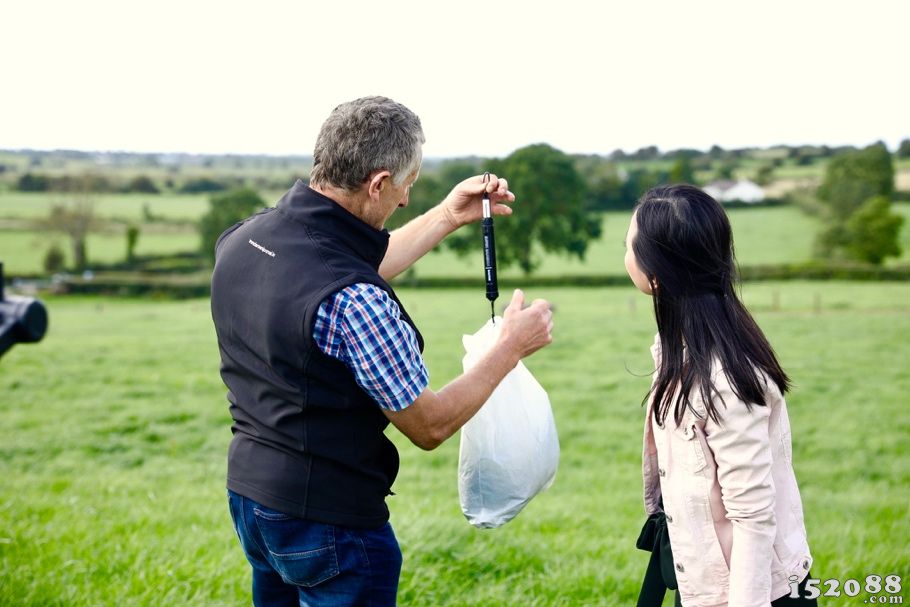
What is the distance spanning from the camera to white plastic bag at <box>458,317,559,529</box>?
2.85 m

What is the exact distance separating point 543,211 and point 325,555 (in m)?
39.4

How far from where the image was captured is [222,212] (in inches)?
1791

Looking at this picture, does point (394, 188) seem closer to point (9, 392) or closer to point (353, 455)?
point (353, 455)

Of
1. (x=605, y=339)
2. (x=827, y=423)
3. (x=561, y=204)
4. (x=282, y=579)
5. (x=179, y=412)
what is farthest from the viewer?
(x=561, y=204)

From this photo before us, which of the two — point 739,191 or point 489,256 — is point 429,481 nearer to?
point 489,256

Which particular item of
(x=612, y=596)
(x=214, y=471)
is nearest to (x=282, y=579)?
(x=612, y=596)

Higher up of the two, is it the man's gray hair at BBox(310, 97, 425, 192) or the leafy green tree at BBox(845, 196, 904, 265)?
the man's gray hair at BBox(310, 97, 425, 192)

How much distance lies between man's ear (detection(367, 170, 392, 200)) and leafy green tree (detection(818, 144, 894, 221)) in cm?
4529

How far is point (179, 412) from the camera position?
10.8 m

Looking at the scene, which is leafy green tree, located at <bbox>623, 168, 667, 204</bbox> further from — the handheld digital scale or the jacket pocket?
the jacket pocket

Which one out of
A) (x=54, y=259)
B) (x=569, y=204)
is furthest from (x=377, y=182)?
(x=54, y=259)

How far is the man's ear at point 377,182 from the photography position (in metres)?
2.30

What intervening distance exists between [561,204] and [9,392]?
32.3 m

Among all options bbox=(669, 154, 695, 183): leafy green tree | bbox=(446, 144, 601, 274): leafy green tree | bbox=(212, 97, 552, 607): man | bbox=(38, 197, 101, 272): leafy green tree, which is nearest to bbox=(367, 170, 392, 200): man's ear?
bbox=(212, 97, 552, 607): man
